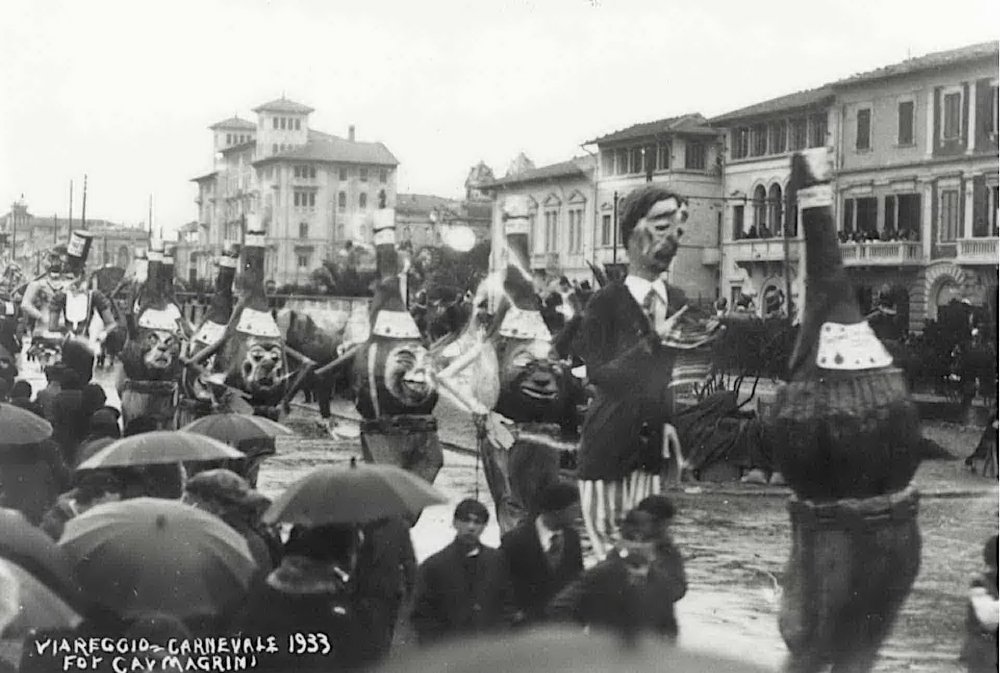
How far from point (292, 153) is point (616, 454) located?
4080mm

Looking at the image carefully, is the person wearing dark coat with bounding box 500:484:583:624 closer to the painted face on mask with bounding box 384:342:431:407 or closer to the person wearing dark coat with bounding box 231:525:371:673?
the person wearing dark coat with bounding box 231:525:371:673

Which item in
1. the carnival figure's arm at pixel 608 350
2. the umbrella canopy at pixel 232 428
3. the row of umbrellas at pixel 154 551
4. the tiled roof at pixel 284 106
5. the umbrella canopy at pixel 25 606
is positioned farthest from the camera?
the tiled roof at pixel 284 106

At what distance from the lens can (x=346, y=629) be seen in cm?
445

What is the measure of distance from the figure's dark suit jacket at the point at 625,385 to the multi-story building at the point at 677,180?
0.79 feet

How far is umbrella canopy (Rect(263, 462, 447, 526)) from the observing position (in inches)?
197

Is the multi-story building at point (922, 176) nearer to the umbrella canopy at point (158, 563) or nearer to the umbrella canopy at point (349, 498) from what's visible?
the umbrella canopy at point (349, 498)

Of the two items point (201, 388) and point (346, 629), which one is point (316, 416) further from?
point (346, 629)

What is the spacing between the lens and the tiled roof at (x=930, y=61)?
203 inches

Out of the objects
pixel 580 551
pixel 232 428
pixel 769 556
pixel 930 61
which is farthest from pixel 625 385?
pixel 769 556

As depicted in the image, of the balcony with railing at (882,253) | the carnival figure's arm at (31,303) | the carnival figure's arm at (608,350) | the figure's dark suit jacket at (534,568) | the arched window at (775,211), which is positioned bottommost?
the figure's dark suit jacket at (534,568)

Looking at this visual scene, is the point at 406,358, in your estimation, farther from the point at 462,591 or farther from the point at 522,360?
the point at 462,591

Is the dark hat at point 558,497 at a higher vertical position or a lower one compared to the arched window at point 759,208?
lower

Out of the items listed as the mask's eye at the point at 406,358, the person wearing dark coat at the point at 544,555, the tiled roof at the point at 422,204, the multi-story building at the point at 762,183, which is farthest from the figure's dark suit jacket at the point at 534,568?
the tiled roof at the point at 422,204

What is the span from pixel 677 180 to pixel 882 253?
0.83 m
